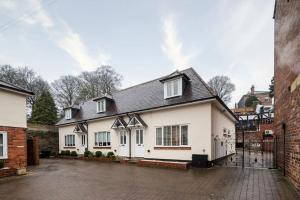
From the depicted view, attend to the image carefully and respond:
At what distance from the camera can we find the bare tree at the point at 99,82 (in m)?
34.9

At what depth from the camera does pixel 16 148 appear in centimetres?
1030

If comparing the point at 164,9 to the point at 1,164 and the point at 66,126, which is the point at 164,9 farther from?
the point at 66,126

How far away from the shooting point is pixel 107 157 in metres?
16.1

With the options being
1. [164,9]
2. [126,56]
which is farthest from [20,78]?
[164,9]

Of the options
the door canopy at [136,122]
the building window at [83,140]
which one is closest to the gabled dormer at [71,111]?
the building window at [83,140]

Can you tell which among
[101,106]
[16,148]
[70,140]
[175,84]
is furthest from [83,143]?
[175,84]

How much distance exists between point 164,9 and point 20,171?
1190 centimetres

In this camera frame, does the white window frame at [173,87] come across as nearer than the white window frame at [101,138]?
Yes

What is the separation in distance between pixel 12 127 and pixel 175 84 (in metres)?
10.3

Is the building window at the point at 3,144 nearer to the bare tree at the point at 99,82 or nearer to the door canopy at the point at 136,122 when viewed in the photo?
the door canopy at the point at 136,122

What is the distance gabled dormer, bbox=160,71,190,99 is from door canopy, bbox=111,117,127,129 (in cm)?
437

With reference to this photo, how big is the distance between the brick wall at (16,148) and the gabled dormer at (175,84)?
31.1 ft

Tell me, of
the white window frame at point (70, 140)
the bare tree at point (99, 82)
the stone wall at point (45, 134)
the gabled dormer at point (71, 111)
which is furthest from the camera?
the bare tree at point (99, 82)

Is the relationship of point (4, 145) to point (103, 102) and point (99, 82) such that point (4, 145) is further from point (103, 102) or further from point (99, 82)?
point (99, 82)
